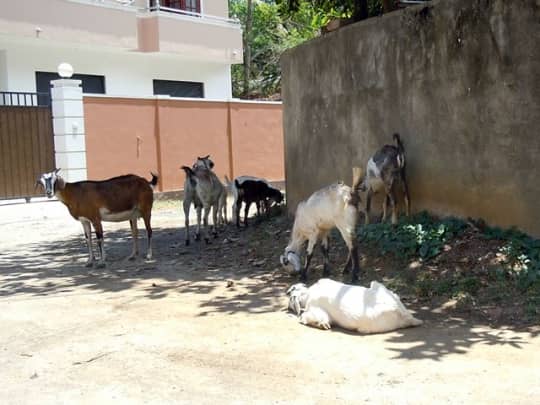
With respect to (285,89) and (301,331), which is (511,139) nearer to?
(301,331)

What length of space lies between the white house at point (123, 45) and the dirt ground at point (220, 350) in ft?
34.4

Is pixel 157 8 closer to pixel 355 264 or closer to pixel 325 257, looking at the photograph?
pixel 325 257

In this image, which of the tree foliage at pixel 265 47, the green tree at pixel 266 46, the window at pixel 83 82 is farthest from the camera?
the green tree at pixel 266 46

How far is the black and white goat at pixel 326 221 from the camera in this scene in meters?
7.20

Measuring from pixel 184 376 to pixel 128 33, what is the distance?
16310mm

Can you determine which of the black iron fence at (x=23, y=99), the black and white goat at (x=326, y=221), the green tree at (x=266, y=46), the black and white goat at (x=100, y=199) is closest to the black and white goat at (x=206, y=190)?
the black and white goat at (x=100, y=199)

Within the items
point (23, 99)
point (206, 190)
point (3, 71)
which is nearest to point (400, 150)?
point (206, 190)

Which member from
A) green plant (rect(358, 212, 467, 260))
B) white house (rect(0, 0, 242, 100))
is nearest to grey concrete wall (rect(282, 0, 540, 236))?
green plant (rect(358, 212, 467, 260))

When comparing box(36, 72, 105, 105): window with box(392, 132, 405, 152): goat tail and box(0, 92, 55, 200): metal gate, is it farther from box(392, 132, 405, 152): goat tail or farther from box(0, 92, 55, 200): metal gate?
box(392, 132, 405, 152): goat tail

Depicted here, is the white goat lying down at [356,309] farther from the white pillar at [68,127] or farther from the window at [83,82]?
the window at [83,82]

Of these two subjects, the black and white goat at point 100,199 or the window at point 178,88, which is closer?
the black and white goat at point 100,199

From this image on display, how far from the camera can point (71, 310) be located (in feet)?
23.0

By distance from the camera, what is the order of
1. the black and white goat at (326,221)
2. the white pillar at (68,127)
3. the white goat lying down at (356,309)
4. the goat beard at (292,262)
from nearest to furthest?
the white goat lying down at (356,309), the black and white goat at (326,221), the goat beard at (292,262), the white pillar at (68,127)

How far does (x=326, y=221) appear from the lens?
7.43m
